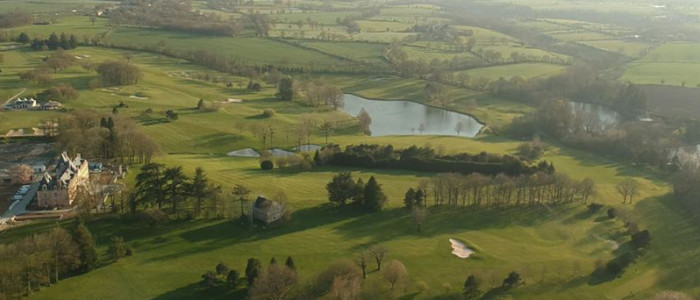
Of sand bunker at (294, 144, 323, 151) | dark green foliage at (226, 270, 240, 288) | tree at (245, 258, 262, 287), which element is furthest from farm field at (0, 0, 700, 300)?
sand bunker at (294, 144, 323, 151)

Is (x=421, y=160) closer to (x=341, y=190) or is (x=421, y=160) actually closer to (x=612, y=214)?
(x=341, y=190)

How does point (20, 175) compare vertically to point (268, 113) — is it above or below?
below

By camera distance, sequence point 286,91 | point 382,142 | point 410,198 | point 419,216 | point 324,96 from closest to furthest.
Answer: point 419,216 → point 410,198 → point 382,142 → point 324,96 → point 286,91

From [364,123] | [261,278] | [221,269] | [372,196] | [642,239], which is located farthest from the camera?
[364,123]

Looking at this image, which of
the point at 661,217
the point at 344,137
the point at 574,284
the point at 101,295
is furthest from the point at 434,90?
the point at 101,295

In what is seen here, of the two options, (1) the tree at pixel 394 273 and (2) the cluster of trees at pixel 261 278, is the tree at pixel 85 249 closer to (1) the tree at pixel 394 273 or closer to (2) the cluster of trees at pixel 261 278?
(2) the cluster of trees at pixel 261 278

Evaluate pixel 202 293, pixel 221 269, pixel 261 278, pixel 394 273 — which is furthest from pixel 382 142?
pixel 202 293

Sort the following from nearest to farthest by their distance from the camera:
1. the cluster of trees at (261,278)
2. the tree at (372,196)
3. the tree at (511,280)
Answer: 1. the cluster of trees at (261,278)
2. the tree at (511,280)
3. the tree at (372,196)

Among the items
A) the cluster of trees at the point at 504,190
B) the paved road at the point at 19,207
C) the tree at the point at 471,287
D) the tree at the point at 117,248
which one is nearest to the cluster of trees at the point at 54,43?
the paved road at the point at 19,207
